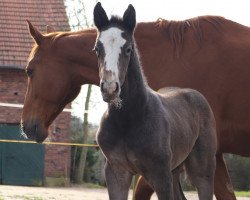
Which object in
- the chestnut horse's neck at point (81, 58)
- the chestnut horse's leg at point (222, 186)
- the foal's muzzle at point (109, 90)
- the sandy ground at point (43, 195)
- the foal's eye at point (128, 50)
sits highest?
the foal's eye at point (128, 50)

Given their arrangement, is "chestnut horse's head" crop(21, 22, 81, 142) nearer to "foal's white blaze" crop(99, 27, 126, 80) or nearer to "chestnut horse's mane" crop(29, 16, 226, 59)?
"chestnut horse's mane" crop(29, 16, 226, 59)

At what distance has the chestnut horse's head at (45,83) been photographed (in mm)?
8008

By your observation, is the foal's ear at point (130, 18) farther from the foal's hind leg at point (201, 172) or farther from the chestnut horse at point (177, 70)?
the chestnut horse at point (177, 70)

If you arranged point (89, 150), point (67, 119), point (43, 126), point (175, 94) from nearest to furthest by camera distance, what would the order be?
point (175, 94), point (43, 126), point (67, 119), point (89, 150)

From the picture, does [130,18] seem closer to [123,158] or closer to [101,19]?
[101,19]

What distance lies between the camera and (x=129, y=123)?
18.0 feet

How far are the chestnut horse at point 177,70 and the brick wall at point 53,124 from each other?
Result: 57.2 feet

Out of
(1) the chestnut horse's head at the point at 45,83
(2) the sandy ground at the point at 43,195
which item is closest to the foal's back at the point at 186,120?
(1) the chestnut horse's head at the point at 45,83

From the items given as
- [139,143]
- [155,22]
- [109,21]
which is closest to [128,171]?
[139,143]

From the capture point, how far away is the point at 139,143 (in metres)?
5.36

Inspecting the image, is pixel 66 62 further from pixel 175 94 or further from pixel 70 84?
pixel 175 94

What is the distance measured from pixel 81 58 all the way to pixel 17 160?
1742 cm

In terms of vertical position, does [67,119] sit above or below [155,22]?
below

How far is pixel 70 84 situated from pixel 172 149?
2.71m
